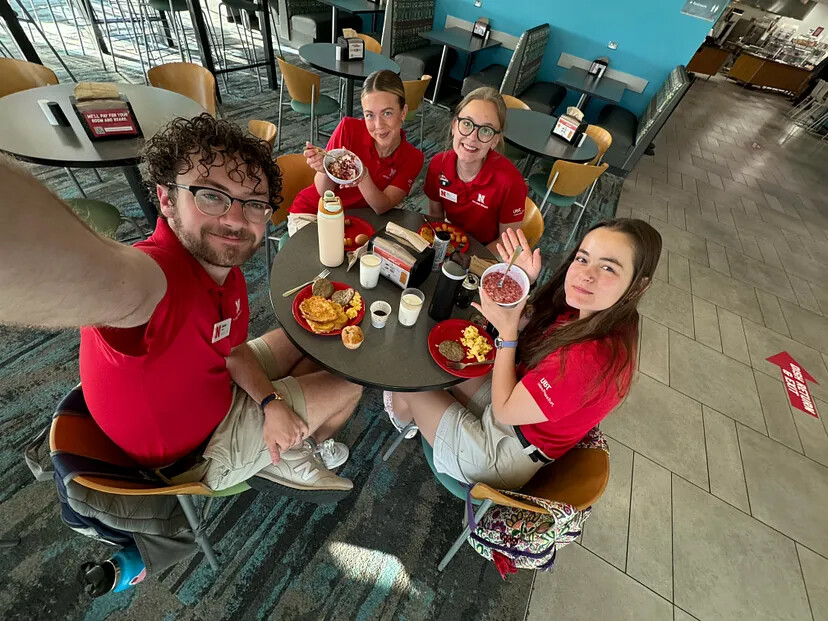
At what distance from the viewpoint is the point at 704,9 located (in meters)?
4.41

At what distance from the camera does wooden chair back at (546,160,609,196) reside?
106 inches

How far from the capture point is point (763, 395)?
264 centimetres

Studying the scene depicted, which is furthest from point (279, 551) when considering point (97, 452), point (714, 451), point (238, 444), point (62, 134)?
point (714, 451)

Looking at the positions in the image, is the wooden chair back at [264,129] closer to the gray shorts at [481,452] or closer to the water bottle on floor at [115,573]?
the gray shorts at [481,452]

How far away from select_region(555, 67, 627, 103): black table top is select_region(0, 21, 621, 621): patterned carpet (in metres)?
5.01

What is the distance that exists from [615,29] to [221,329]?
21.2ft

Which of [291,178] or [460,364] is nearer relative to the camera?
[460,364]

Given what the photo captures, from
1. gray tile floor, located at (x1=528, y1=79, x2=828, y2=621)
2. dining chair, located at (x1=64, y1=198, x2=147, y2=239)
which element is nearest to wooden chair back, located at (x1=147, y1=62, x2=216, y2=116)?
dining chair, located at (x1=64, y1=198, x2=147, y2=239)

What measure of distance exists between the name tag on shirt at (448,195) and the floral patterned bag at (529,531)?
139 cm

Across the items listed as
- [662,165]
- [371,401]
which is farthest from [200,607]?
[662,165]

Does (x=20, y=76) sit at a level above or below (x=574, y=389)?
below

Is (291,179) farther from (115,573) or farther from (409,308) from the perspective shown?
(115,573)

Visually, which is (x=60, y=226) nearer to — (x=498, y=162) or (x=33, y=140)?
(x=498, y=162)

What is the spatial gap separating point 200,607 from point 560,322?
5.88 ft
